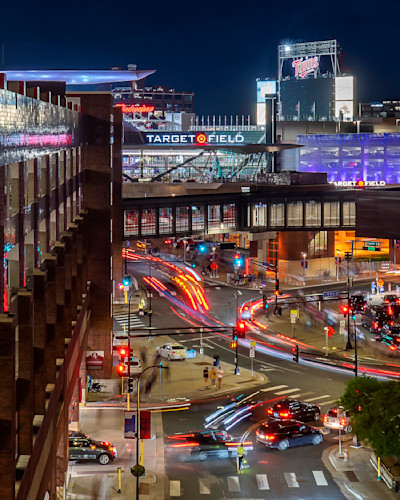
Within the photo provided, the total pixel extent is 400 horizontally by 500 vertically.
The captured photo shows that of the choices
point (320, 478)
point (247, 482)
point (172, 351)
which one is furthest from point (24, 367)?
point (172, 351)

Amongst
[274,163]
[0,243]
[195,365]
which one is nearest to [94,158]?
[195,365]

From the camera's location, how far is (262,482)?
4069 cm

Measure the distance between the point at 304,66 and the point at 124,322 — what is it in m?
108

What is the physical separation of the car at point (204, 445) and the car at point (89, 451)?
3.54 meters

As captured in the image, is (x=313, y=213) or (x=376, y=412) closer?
(x=376, y=412)

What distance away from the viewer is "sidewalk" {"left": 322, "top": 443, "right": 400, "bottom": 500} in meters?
39.2

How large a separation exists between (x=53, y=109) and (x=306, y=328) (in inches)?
2079

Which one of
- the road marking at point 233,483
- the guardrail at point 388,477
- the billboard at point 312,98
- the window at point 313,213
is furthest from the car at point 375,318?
the billboard at point 312,98

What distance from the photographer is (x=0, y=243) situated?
59.5ft

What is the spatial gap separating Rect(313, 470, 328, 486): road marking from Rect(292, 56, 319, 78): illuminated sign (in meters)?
139

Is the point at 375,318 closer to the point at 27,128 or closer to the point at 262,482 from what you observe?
the point at 262,482

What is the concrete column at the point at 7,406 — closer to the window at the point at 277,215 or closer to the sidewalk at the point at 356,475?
the sidewalk at the point at 356,475

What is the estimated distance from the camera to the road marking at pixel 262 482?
40.0 m

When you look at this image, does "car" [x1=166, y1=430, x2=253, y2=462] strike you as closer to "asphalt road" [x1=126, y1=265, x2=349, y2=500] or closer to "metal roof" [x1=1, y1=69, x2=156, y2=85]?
"asphalt road" [x1=126, y1=265, x2=349, y2=500]
